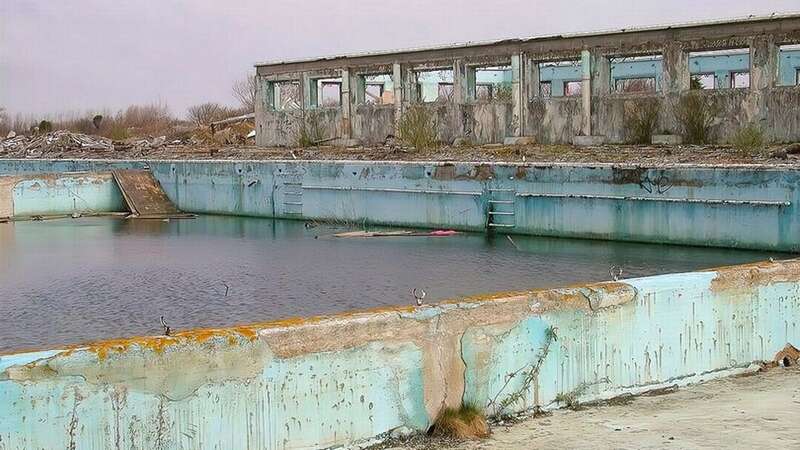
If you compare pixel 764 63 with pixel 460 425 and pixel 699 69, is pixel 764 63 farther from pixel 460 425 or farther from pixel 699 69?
pixel 460 425

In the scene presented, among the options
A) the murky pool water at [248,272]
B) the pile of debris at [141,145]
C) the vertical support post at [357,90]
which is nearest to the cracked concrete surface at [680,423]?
the murky pool water at [248,272]

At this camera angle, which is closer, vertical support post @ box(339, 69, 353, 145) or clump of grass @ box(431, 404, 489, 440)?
clump of grass @ box(431, 404, 489, 440)

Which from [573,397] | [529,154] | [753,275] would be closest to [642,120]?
[529,154]

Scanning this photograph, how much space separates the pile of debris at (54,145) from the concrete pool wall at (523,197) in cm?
1441

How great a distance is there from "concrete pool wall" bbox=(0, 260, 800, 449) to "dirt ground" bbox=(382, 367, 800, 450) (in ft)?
0.58

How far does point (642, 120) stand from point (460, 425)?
1925 cm

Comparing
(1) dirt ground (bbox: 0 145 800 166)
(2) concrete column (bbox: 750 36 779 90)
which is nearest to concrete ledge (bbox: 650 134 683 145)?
(1) dirt ground (bbox: 0 145 800 166)

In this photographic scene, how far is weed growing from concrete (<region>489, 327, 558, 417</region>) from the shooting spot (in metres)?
5.00

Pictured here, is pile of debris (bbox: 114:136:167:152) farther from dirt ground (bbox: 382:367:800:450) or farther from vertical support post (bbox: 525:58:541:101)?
dirt ground (bbox: 382:367:800:450)

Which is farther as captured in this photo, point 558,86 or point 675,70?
point 558,86

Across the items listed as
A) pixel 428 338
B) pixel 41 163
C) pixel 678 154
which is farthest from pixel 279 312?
pixel 41 163

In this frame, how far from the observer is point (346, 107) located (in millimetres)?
29875

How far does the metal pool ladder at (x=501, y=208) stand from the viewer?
57.7 ft

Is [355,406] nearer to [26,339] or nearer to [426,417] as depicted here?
[426,417]
